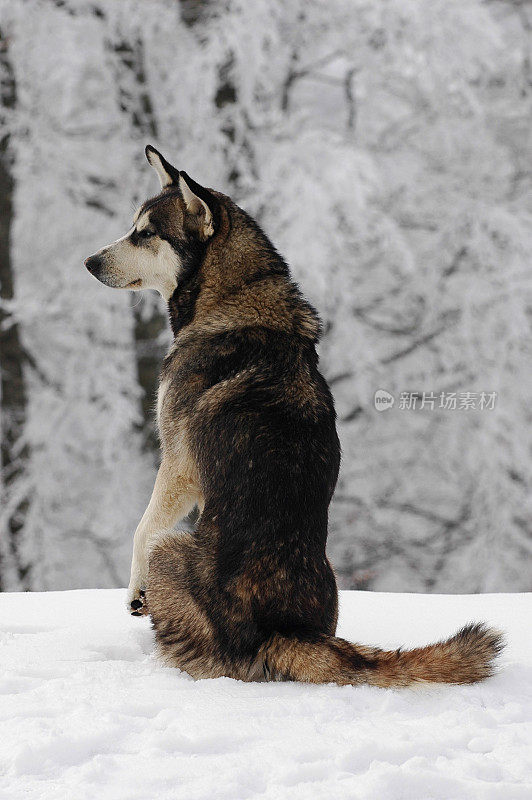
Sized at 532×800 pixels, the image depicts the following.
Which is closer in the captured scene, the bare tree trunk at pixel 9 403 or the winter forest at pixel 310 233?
the winter forest at pixel 310 233

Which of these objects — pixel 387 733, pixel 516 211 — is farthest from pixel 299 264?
pixel 387 733

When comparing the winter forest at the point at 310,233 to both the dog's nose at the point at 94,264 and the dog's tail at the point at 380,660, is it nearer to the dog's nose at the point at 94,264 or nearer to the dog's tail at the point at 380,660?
the dog's nose at the point at 94,264

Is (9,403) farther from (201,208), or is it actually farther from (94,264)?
(201,208)

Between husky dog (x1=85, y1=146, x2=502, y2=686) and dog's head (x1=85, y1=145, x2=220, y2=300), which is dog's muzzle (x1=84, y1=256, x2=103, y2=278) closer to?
dog's head (x1=85, y1=145, x2=220, y2=300)

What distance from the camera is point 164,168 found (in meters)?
4.07

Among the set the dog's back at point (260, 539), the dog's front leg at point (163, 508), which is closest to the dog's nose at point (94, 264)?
the dog's back at point (260, 539)

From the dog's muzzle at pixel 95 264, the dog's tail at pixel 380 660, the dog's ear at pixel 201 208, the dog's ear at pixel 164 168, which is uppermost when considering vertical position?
the dog's ear at pixel 164 168

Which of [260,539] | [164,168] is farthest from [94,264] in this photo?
[260,539]

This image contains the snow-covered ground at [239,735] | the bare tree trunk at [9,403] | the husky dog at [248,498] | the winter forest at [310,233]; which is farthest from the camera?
the bare tree trunk at [9,403]

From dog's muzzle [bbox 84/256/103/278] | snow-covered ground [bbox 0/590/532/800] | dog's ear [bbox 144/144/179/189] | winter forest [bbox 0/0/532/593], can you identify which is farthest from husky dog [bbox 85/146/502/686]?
winter forest [bbox 0/0/532/593]

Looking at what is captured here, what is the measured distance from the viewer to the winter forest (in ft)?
30.3

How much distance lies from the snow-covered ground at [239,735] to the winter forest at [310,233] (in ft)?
20.2

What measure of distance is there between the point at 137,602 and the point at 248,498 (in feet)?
2.53

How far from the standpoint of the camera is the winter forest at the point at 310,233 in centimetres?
924
